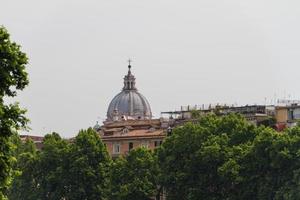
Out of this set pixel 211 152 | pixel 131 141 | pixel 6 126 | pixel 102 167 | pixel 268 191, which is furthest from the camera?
pixel 131 141

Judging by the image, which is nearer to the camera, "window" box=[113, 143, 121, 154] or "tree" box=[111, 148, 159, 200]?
"tree" box=[111, 148, 159, 200]

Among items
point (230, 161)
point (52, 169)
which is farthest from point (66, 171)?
point (230, 161)

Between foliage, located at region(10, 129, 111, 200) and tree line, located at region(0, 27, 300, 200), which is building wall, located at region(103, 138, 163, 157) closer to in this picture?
tree line, located at region(0, 27, 300, 200)

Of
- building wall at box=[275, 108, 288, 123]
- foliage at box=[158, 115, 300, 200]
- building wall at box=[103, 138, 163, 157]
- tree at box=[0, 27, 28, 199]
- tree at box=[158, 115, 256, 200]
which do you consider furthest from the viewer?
building wall at box=[103, 138, 163, 157]

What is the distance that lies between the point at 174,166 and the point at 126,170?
946 cm

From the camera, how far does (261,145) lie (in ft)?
337

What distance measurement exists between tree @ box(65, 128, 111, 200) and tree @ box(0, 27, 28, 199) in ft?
253

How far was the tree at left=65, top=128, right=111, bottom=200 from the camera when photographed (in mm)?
128500

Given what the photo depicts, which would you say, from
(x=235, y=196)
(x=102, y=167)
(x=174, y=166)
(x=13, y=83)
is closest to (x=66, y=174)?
(x=102, y=167)

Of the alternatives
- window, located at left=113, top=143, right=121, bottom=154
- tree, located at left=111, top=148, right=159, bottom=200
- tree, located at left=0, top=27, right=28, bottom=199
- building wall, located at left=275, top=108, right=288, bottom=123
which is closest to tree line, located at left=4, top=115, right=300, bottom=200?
tree, located at left=111, top=148, right=159, bottom=200

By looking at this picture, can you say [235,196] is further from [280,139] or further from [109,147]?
[109,147]

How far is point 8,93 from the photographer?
1946 inches

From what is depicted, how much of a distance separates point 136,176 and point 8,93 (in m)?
71.5

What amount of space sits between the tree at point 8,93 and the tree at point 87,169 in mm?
77148
